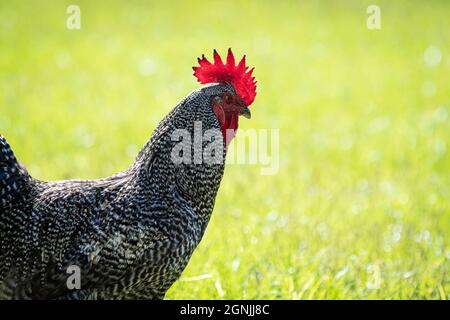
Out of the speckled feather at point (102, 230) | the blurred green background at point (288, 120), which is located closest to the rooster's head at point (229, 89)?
the speckled feather at point (102, 230)

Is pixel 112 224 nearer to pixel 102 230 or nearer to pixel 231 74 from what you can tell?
pixel 102 230

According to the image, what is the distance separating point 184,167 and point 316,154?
216 inches

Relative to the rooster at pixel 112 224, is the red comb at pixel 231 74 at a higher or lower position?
higher

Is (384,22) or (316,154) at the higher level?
(384,22)

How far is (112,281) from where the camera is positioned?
4.23m

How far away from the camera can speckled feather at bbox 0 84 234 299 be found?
4.22m

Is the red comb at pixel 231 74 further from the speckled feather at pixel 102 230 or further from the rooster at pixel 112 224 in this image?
the speckled feather at pixel 102 230

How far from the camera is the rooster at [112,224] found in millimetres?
4219

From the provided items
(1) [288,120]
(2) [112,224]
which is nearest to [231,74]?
(2) [112,224]

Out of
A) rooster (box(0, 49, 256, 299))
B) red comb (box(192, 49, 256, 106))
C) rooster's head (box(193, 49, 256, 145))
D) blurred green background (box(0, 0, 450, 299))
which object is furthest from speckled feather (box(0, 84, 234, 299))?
blurred green background (box(0, 0, 450, 299))

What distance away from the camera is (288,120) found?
1114cm

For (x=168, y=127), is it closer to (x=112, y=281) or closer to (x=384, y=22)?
(x=112, y=281)

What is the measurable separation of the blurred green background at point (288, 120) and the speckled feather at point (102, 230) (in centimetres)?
122
